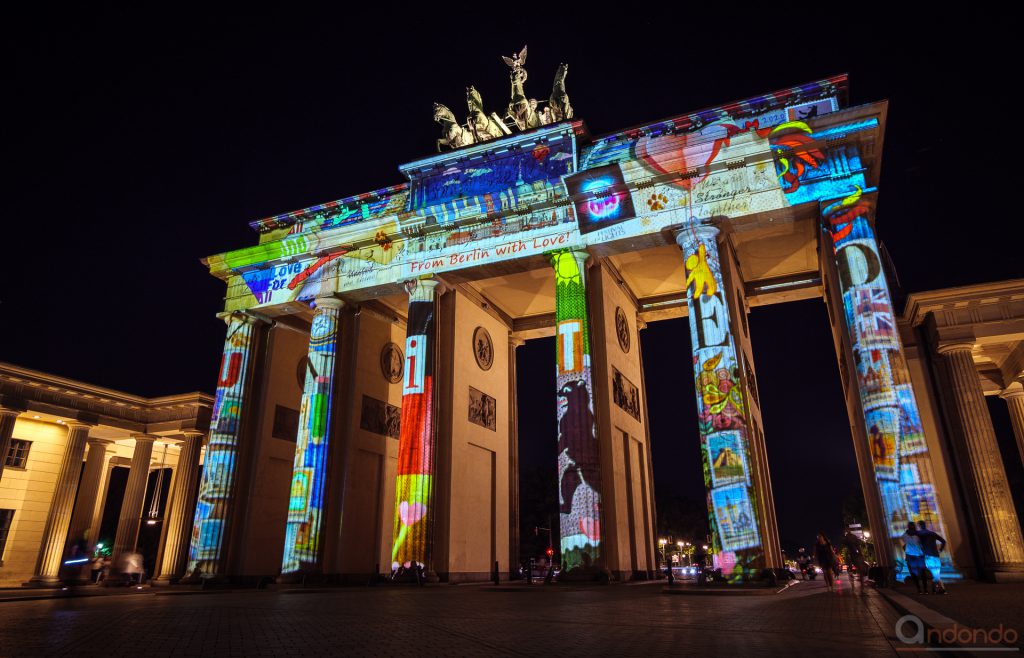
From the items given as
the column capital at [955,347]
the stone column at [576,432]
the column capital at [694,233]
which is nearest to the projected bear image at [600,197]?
the stone column at [576,432]

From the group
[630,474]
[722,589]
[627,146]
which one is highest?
[627,146]

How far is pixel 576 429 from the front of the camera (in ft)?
57.7

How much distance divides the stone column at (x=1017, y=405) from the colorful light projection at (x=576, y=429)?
1610 centimetres

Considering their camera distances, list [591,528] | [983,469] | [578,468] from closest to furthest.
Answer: [591,528] < [578,468] < [983,469]

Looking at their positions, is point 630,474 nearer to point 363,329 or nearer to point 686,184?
point 686,184

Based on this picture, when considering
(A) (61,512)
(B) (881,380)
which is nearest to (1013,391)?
(B) (881,380)

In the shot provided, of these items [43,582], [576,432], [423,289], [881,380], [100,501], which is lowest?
[43,582]

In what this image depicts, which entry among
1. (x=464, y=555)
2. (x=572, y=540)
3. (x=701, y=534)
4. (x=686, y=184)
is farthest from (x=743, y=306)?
(x=701, y=534)

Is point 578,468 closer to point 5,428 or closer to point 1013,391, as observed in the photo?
point 1013,391

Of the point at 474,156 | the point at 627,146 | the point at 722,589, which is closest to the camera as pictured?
the point at 722,589

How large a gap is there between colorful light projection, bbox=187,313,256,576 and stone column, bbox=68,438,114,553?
12230 mm

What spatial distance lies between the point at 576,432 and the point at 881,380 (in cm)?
775

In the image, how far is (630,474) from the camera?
819 inches

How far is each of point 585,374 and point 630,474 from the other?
4.73 metres
